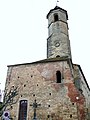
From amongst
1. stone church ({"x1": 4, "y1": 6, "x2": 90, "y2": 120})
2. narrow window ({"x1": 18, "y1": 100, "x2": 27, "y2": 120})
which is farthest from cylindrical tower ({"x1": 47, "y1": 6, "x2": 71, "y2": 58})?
narrow window ({"x1": 18, "y1": 100, "x2": 27, "y2": 120})

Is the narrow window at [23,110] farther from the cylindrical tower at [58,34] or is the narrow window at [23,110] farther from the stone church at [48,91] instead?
the cylindrical tower at [58,34]

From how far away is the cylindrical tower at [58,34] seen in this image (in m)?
24.7

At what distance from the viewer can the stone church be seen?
17.9 meters

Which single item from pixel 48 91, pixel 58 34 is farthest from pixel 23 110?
pixel 58 34

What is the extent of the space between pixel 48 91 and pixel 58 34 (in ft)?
29.7

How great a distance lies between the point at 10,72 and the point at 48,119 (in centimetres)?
637

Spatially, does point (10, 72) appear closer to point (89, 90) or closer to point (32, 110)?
point (32, 110)

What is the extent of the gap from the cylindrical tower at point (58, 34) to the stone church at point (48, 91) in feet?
11.3

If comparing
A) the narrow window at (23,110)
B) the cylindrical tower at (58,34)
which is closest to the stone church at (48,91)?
the narrow window at (23,110)

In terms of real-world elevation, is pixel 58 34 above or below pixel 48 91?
above

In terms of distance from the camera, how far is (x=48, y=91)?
754 inches

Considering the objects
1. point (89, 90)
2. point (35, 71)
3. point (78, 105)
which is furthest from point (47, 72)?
point (89, 90)

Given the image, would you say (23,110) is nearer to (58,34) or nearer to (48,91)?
(48,91)

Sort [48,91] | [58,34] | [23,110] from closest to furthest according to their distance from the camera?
[23,110] < [48,91] < [58,34]
